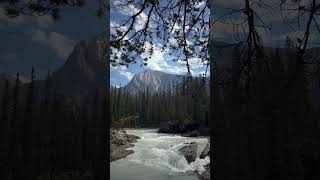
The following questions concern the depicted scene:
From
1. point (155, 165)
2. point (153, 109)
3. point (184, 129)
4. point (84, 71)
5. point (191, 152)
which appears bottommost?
point (155, 165)

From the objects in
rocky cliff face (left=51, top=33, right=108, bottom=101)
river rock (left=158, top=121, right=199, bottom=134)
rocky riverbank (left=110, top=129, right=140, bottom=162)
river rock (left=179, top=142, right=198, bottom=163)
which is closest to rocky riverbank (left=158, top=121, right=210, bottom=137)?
river rock (left=158, top=121, right=199, bottom=134)

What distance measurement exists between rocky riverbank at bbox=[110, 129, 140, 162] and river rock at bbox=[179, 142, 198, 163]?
1400 millimetres

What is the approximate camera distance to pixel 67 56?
2.62 metres

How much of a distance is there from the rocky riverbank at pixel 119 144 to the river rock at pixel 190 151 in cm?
140

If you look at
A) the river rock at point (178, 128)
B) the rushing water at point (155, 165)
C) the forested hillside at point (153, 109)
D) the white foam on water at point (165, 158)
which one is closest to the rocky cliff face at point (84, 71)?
the rushing water at point (155, 165)

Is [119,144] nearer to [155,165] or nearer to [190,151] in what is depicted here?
[155,165]

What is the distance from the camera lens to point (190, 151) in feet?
32.3

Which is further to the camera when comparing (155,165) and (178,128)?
(178,128)

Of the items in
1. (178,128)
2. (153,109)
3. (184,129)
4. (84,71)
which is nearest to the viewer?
(84,71)

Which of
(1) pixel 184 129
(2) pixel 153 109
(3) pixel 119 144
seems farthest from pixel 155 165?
(2) pixel 153 109

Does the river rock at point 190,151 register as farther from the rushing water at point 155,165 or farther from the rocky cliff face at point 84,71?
the rocky cliff face at point 84,71

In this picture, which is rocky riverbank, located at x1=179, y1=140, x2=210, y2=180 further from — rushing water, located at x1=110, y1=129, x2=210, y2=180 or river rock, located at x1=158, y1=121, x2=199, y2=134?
river rock, located at x1=158, y1=121, x2=199, y2=134

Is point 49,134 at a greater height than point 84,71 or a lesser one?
lesser

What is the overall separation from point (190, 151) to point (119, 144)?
2.25m
